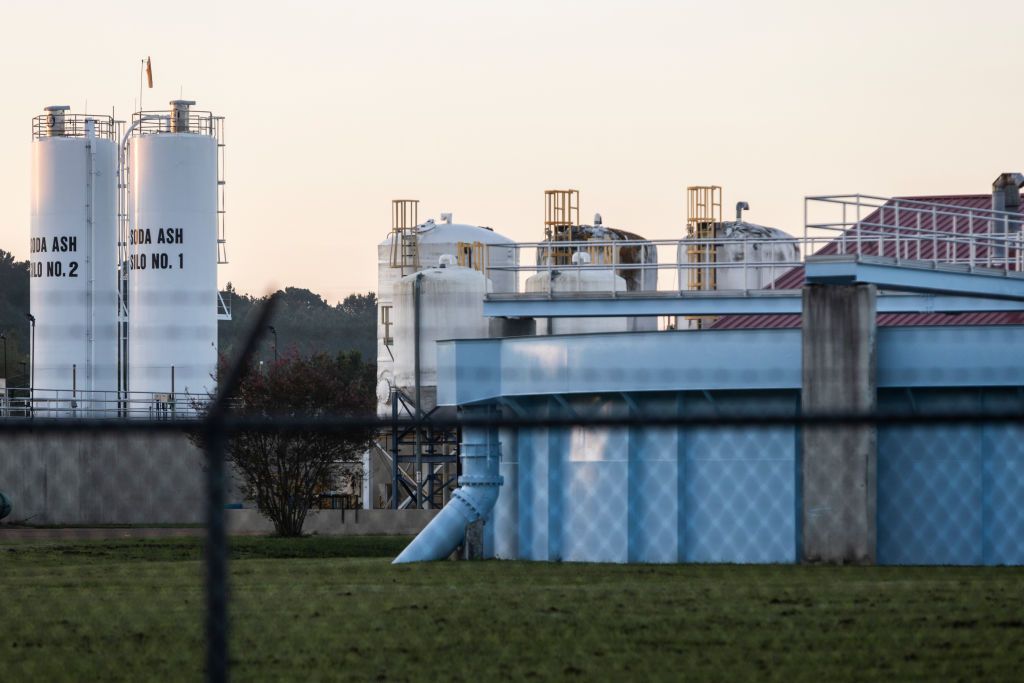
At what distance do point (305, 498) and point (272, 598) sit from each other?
20.6 meters

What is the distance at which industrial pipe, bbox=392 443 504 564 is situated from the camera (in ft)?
89.9

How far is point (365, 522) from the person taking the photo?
142 ft

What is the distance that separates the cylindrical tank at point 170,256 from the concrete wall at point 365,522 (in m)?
9.84

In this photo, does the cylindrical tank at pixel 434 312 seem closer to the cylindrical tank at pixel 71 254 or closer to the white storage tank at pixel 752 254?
the white storage tank at pixel 752 254

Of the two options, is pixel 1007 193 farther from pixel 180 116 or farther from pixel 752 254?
pixel 180 116

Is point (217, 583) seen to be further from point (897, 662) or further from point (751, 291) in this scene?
point (751, 291)

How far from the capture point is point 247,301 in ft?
241

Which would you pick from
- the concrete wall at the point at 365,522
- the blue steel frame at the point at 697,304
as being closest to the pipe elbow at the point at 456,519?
the blue steel frame at the point at 697,304

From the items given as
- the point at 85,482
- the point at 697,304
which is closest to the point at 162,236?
the point at 85,482

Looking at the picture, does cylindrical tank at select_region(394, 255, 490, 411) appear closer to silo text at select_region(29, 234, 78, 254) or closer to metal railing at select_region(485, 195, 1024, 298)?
metal railing at select_region(485, 195, 1024, 298)

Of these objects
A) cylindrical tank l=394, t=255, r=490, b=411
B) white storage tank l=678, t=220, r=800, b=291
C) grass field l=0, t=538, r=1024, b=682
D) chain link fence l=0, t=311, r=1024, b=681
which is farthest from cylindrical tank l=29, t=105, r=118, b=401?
grass field l=0, t=538, r=1024, b=682

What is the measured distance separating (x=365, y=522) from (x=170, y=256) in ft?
52.5

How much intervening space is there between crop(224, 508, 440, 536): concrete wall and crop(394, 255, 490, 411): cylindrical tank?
10.3 feet

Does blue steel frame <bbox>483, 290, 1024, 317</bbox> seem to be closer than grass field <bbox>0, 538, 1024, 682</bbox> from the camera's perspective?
No
